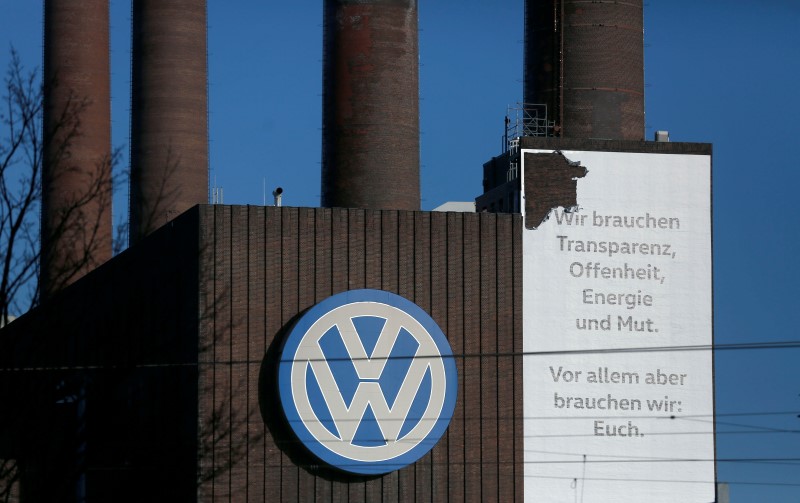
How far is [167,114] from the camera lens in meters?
62.5

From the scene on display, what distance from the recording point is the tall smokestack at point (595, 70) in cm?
4944

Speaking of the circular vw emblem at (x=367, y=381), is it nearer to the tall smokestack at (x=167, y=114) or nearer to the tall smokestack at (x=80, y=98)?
the tall smokestack at (x=167, y=114)

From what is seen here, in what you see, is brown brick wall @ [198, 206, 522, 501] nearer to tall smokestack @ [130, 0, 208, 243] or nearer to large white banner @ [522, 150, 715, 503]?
large white banner @ [522, 150, 715, 503]

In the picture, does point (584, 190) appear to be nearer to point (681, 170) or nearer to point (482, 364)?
point (681, 170)

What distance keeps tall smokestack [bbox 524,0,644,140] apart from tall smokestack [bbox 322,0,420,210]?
4.90 meters

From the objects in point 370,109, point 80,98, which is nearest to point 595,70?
point 370,109

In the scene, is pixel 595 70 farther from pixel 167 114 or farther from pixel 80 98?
pixel 80 98

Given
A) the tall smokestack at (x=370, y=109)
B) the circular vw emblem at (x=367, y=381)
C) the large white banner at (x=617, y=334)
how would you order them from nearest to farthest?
the circular vw emblem at (x=367, y=381), the large white banner at (x=617, y=334), the tall smokestack at (x=370, y=109)

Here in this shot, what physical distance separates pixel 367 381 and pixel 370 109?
12.4 metres

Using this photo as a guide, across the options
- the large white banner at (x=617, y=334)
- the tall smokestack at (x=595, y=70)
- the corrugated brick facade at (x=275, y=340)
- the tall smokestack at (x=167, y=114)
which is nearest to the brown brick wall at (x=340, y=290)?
the corrugated brick facade at (x=275, y=340)

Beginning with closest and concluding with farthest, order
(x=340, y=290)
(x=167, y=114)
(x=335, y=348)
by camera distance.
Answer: (x=335, y=348), (x=340, y=290), (x=167, y=114)

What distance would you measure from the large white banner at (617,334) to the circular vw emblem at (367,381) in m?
3.33

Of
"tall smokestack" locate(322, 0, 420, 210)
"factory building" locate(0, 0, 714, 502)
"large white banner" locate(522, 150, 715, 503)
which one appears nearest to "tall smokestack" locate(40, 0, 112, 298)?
"factory building" locate(0, 0, 714, 502)

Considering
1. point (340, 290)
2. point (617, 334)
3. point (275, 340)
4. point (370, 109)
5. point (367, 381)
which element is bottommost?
point (367, 381)
